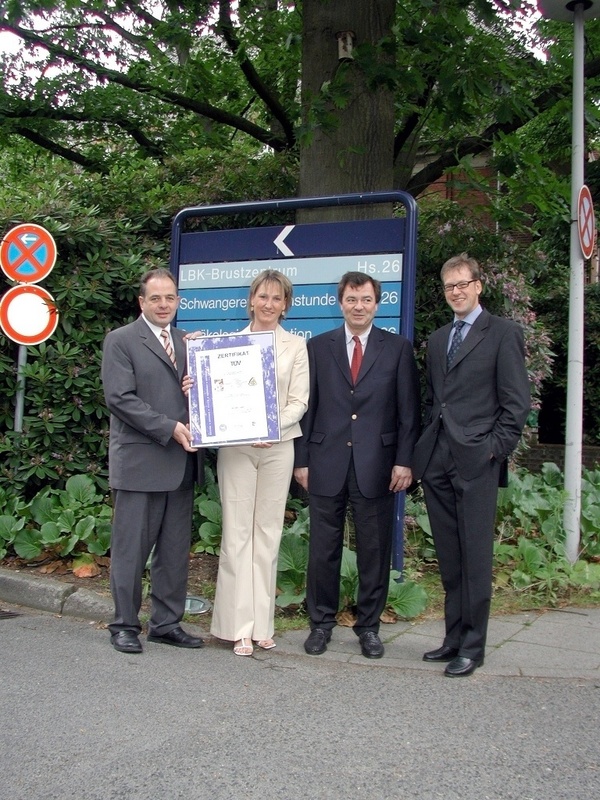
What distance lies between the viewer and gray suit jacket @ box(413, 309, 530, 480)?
4.36 meters

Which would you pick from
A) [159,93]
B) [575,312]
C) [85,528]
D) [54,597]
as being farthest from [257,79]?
A: [54,597]

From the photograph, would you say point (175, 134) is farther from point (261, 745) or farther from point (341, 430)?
point (261, 745)

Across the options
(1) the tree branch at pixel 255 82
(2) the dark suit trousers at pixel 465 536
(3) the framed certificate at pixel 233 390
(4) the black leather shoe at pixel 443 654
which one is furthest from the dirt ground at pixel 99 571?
(1) the tree branch at pixel 255 82

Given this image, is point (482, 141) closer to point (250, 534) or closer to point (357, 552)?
point (357, 552)

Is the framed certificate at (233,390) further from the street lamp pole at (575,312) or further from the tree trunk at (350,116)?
the street lamp pole at (575,312)

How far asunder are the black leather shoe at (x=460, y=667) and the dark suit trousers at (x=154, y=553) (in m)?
1.55

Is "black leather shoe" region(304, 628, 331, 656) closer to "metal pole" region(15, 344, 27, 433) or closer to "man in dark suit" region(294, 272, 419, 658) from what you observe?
"man in dark suit" region(294, 272, 419, 658)

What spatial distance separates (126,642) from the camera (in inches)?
189

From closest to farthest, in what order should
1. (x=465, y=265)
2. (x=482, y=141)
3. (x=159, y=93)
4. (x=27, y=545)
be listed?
1. (x=465, y=265)
2. (x=27, y=545)
3. (x=482, y=141)
4. (x=159, y=93)

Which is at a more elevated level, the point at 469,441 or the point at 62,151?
the point at 62,151

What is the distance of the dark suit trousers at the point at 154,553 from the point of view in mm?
4902

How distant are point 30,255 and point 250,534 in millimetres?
3119

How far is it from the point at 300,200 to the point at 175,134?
22.3 feet

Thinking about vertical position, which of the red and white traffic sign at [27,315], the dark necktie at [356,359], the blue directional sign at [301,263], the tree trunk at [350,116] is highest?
the tree trunk at [350,116]
